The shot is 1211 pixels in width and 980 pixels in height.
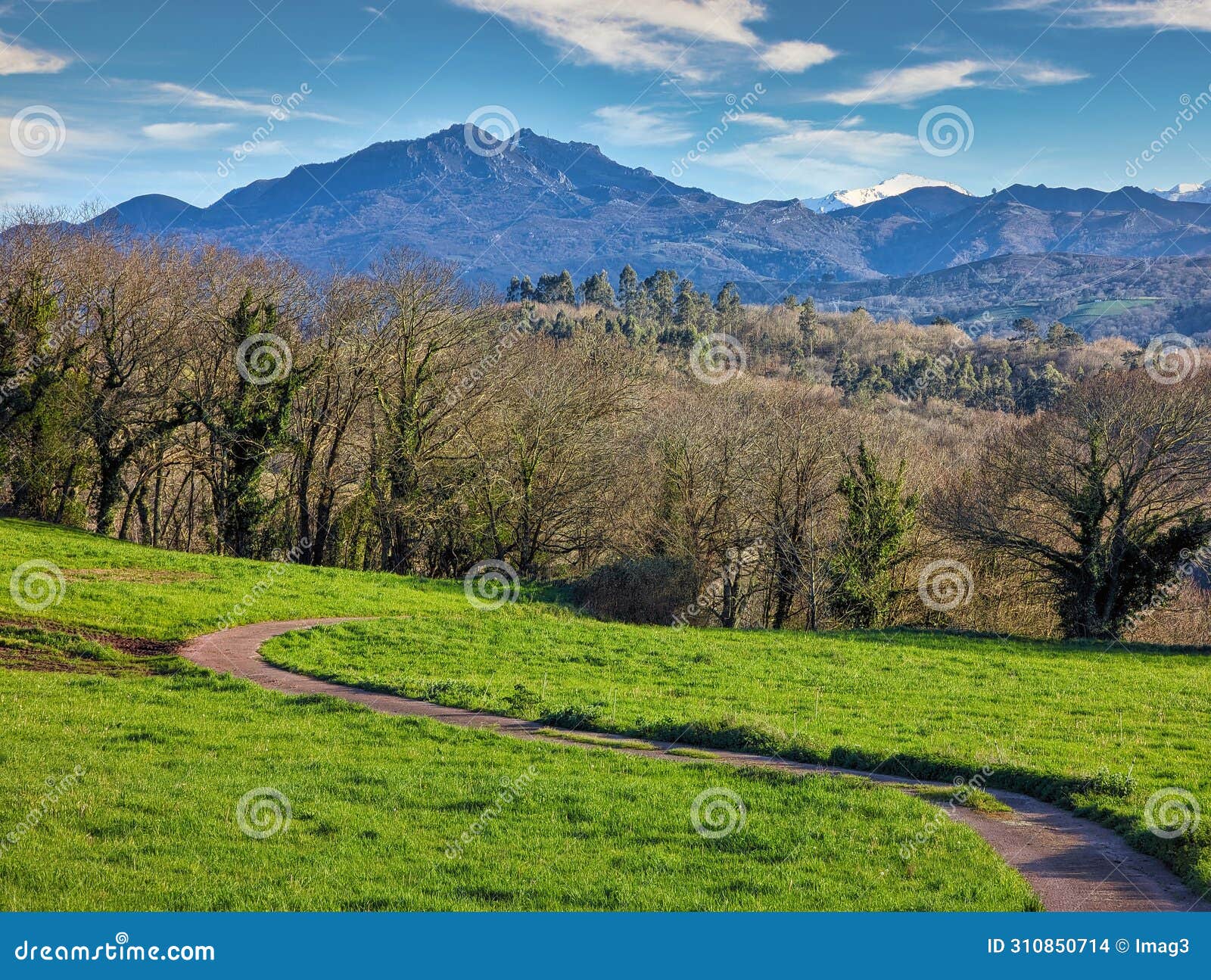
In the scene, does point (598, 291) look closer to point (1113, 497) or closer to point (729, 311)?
point (729, 311)

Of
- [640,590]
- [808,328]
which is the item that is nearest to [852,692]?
[640,590]

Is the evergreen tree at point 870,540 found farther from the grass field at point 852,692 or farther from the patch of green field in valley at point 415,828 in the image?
the patch of green field in valley at point 415,828

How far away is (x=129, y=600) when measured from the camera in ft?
78.7

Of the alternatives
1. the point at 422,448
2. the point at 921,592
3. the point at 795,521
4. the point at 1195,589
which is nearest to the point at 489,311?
the point at 422,448

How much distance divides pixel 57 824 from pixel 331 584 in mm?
21512

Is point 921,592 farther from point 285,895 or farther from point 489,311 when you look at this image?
point 285,895

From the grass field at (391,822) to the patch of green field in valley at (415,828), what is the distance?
0.11ft

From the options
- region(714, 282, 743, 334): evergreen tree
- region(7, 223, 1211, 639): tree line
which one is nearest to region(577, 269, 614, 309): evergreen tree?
region(714, 282, 743, 334): evergreen tree

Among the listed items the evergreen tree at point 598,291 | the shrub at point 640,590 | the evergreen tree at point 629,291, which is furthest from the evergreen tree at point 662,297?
the shrub at point 640,590

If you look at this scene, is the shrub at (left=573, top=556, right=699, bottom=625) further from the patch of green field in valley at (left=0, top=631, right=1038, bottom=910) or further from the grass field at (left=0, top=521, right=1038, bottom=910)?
the patch of green field in valley at (left=0, top=631, right=1038, bottom=910)

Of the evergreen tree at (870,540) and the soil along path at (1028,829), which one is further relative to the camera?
the evergreen tree at (870,540)

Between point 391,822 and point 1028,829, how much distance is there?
8180 millimetres

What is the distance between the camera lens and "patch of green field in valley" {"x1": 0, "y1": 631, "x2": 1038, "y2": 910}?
8.69 meters

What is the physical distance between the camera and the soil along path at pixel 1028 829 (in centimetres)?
956
